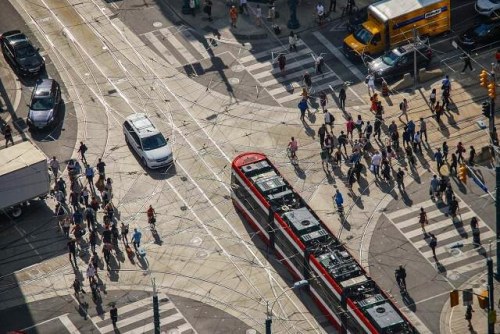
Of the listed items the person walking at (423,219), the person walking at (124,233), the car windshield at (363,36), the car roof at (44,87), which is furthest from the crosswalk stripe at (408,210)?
the car roof at (44,87)

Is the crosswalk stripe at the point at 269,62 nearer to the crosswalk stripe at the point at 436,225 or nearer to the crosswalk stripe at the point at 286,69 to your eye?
the crosswalk stripe at the point at 286,69

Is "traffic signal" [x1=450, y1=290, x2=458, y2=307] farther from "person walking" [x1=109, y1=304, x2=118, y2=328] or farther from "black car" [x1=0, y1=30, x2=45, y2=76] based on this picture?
"black car" [x1=0, y1=30, x2=45, y2=76]

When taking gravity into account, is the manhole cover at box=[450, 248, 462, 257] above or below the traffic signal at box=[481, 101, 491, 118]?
below

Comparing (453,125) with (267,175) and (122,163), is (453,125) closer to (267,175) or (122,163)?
(267,175)

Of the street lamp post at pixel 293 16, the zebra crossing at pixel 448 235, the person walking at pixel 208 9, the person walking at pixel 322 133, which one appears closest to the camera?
the zebra crossing at pixel 448 235

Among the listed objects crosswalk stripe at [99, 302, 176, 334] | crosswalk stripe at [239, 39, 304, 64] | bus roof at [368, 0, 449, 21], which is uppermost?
bus roof at [368, 0, 449, 21]

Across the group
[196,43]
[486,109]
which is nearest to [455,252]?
[486,109]

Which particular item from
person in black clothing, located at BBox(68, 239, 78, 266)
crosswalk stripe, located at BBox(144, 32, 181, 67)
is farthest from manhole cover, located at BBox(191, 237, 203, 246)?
crosswalk stripe, located at BBox(144, 32, 181, 67)
